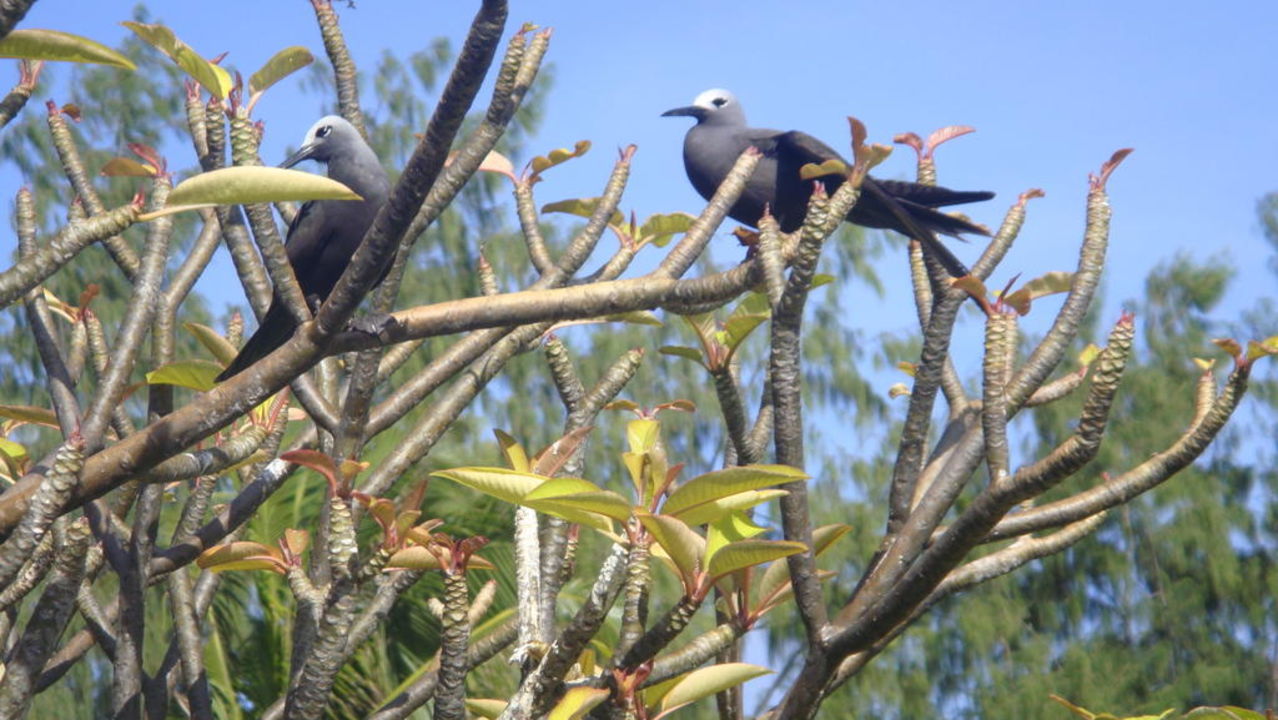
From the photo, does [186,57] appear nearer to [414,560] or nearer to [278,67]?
[278,67]

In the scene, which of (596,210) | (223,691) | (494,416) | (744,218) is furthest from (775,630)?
(596,210)

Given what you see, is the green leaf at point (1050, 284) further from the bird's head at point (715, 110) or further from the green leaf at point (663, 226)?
the bird's head at point (715, 110)

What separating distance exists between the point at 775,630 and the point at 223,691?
1107cm

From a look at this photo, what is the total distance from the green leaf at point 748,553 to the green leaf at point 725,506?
0.23 ft

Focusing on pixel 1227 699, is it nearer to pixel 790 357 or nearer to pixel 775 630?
pixel 775 630

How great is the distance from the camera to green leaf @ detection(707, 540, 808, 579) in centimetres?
238

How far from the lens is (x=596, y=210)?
4500 mm

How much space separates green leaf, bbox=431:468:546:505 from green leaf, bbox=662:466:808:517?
0.83 ft

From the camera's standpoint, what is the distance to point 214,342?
369cm

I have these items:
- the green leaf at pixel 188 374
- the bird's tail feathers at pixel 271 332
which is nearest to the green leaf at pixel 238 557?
the green leaf at pixel 188 374

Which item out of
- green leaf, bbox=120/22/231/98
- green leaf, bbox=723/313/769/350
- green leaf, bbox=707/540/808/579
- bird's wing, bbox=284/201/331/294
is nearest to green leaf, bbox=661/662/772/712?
green leaf, bbox=707/540/808/579

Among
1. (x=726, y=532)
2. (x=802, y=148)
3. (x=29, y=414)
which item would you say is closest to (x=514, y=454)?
(x=726, y=532)

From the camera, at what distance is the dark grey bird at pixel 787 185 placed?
4.54 m

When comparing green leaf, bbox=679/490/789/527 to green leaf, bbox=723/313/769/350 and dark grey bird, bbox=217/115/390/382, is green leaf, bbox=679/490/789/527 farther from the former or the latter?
dark grey bird, bbox=217/115/390/382
